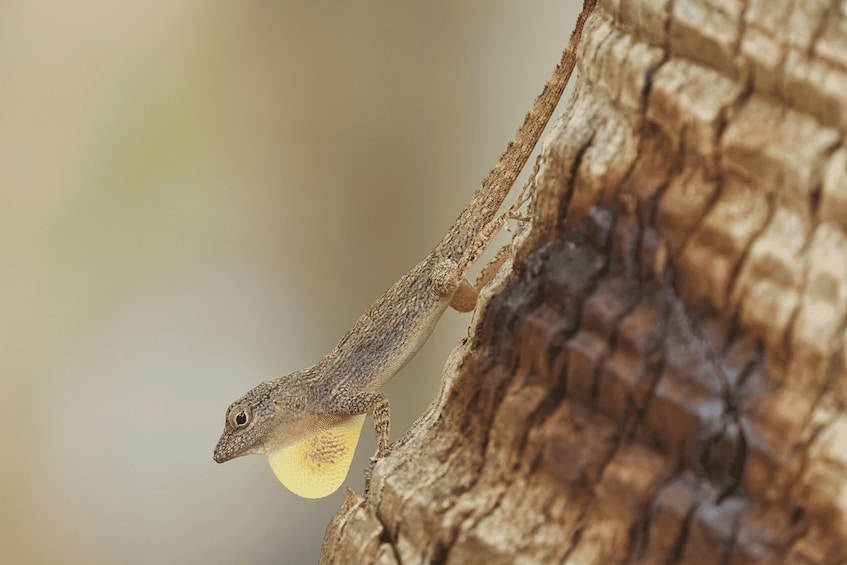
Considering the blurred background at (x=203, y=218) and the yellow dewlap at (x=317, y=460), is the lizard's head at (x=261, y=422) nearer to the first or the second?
the yellow dewlap at (x=317, y=460)

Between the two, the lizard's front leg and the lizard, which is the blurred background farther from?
the lizard's front leg

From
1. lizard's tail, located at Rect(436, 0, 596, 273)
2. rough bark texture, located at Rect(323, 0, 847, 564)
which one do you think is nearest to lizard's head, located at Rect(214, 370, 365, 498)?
lizard's tail, located at Rect(436, 0, 596, 273)

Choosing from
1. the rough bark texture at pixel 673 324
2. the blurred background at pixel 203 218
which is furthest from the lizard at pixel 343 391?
the blurred background at pixel 203 218

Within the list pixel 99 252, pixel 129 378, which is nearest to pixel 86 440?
pixel 129 378

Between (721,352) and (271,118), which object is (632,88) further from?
(271,118)

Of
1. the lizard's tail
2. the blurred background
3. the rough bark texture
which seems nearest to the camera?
the rough bark texture

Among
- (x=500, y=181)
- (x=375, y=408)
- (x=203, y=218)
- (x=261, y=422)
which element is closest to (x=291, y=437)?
(x=261, y=422)
